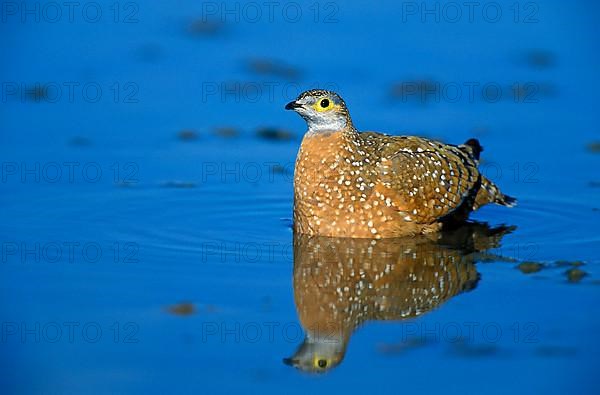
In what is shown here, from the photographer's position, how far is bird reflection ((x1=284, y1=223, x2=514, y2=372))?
10062 millimetres

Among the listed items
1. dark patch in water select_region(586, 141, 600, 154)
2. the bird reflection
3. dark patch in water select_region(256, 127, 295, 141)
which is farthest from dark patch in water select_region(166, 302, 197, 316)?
dark patch in water select_region(586, 141, 600, 154)

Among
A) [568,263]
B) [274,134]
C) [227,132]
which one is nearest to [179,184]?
[227,132]

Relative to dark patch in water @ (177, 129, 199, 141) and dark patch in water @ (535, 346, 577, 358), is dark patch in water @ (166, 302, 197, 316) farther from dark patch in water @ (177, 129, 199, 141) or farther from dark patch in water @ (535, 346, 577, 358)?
dark patch in water @ (177, 129, 199, 141)

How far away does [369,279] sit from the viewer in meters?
11.2

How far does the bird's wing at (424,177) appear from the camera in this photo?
12.4 m

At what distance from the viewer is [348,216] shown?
40.1 feet

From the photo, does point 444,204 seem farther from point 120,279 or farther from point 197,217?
point 120,279

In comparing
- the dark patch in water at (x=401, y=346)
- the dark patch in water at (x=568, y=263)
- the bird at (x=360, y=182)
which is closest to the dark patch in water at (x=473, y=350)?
the dark patch in water at (x=401, y=346)

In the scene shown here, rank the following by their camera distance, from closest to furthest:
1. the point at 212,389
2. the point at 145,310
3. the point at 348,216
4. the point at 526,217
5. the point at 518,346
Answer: the point at 212,389
the point at 518,346
the point at 145,310
the point at 348,216
the point at 526,217

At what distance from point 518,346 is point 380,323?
1.19m

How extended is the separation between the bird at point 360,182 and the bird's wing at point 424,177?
1 cm

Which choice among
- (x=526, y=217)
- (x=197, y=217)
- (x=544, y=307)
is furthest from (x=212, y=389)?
(x=526, y=217)

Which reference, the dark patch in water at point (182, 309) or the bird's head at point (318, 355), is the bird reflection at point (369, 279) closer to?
the bird's head at point (318, 355)

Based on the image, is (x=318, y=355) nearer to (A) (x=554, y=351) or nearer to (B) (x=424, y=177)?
(A) (x=554, y=351)
